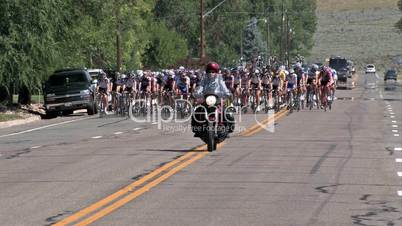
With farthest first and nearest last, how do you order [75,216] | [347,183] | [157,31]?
[157,31], [347,183], [75,216]

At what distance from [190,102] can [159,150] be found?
724 inches

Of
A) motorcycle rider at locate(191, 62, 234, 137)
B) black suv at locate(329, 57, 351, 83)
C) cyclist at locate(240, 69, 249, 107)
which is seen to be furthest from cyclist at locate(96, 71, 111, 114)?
black suv at locate(329, 57, 351, 83)

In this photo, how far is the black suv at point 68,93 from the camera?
1740 inches

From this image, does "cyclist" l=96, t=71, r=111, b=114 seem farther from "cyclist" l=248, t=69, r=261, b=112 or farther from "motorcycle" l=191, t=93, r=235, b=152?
"motorcycle" l=191, t=93, r=235, b=152

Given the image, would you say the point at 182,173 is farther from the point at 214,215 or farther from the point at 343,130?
the point at 343,130

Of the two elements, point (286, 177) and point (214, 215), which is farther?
point (286, 177)

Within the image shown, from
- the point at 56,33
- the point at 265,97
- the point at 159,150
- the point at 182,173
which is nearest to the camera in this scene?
the point at 182,173

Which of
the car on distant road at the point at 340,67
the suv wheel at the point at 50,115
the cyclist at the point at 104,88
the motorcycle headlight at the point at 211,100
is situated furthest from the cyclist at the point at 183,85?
the car on distant road at the point at 340,67

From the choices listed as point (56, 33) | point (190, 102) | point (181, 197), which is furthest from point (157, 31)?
point (181, 197)

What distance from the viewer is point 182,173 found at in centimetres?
1734

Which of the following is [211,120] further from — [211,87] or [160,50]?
[160,50]

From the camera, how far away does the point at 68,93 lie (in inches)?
1741

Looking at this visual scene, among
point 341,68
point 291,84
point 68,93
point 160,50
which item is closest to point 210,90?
point 291,84

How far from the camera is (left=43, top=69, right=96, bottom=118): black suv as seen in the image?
1740 inches
